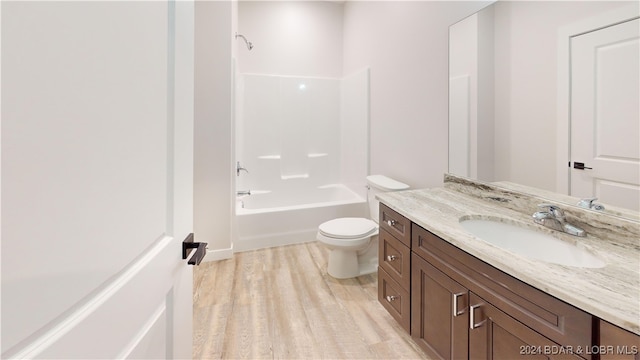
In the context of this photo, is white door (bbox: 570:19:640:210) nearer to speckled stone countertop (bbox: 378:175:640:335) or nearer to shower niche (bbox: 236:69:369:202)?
speckled stone countertop (bbox: 378:175:640:335)

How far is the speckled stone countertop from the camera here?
0.77 meters

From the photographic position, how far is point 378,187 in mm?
2641

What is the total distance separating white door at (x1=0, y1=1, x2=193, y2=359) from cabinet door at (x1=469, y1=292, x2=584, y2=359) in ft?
3.48

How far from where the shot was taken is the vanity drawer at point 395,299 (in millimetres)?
1622

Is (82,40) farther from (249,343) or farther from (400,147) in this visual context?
(400,147)

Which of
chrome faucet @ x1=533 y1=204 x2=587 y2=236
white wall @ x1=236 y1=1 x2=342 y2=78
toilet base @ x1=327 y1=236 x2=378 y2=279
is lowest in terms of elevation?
toilet base @ x1=327 y1=236 x2=378 y2=279

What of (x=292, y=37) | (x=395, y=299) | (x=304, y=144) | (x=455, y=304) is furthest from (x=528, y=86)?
(x=292, y=37)

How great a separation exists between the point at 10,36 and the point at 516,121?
1.87 metres

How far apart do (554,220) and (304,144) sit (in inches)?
124

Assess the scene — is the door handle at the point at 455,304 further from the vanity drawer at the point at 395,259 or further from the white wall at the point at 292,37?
the white wall at the point at 292,37

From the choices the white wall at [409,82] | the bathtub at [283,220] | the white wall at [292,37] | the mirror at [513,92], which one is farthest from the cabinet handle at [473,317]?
the white wall at [292,37]

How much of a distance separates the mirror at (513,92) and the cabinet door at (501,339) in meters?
0.67

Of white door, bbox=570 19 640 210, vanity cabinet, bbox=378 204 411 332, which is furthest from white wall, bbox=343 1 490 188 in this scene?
white door, bbox=570 19 640 210

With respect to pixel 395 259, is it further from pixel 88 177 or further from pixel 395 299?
pixel 88 177
